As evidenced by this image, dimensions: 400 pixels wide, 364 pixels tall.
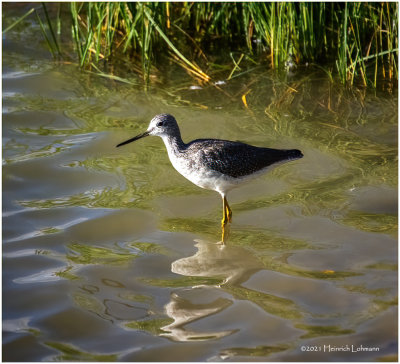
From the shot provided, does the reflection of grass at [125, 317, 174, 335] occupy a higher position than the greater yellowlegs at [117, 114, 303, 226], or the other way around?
the greater yellowlegs at [117, 114, 303, 226]

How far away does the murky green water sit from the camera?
451 cm

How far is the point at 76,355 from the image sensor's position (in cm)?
436

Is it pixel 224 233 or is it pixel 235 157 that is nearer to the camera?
pixel 224 233

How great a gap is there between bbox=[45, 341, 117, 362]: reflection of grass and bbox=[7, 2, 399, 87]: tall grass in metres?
4.03

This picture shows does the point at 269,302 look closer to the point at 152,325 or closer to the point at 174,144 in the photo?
the point at 152,325

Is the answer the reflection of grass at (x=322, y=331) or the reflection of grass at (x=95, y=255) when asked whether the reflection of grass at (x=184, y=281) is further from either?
the reflection of grass at (x=322, y=331)

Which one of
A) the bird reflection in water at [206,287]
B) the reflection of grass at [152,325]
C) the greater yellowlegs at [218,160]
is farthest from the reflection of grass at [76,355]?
the greater yellowlegs at [218,160]

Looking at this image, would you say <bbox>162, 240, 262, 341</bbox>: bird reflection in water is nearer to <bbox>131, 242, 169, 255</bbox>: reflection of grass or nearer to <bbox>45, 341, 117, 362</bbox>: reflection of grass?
<bbox>131, 242, 169, 255</bbox>: reflection of grass

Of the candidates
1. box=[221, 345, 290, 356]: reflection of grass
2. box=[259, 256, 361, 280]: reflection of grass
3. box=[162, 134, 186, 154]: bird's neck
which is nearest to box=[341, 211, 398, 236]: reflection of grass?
box=[259, 256, 361, 280]: reflection of grass

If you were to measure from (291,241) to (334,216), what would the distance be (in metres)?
0.54

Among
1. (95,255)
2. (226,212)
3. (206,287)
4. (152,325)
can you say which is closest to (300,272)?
(206,287)

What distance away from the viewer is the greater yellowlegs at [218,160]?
5836 millimetres

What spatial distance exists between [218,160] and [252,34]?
3.50 meters

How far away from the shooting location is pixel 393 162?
6.65 meters
